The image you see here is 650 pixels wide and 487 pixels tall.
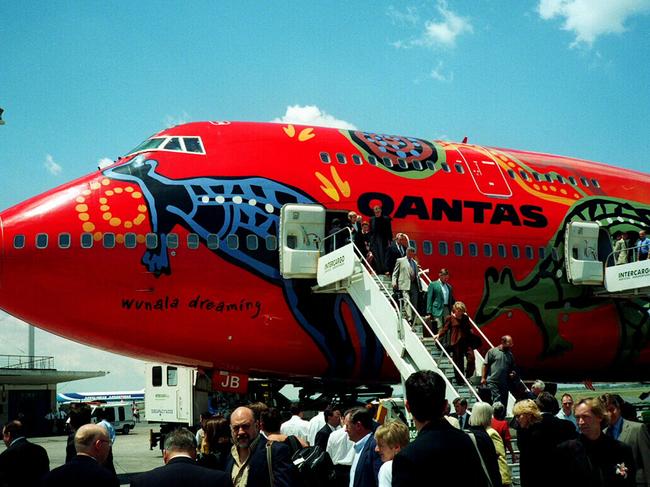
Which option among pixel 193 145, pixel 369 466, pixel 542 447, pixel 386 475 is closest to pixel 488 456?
pixel 386 475

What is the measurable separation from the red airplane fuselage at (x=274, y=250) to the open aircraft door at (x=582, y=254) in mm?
590

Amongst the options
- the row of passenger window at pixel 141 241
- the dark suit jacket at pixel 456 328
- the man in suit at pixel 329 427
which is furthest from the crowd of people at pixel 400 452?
the row of passenger window at pixel 141 241

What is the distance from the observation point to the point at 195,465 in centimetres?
573

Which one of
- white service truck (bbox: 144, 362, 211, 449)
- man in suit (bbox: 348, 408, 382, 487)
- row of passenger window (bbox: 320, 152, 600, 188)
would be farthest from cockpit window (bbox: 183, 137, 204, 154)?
man in suit (bbox: 348, 408, 382, 487)

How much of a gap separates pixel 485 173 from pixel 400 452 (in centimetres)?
1671

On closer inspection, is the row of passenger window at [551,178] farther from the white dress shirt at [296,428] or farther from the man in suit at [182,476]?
the man in suit at [182,476]

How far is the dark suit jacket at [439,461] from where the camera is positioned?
500cm

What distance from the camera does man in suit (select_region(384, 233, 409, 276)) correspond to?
57.6 feet

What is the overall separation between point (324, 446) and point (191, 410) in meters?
10.2

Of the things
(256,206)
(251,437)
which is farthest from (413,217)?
(251,437)

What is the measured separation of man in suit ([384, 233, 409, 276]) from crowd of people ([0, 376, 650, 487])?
8260 millimetres

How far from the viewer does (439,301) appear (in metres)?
17.0

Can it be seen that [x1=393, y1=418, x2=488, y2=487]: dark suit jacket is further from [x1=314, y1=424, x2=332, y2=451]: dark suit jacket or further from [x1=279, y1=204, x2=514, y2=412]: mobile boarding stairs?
[x1=279, y1=204, x2=514, y2=412]: mobile boarding stairs

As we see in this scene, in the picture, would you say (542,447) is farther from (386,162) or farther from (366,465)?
(386,162)
